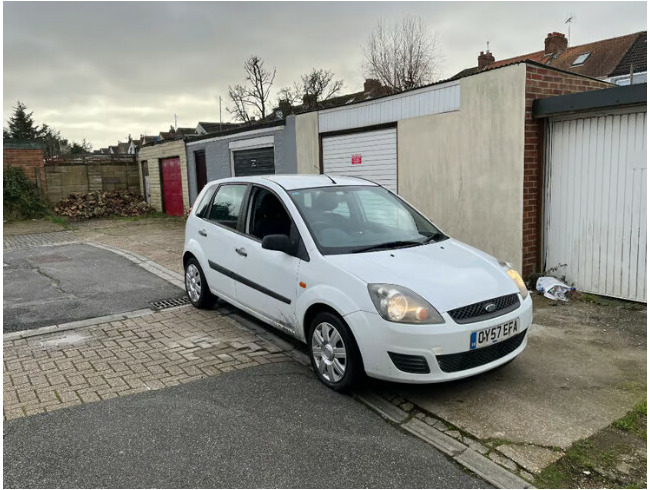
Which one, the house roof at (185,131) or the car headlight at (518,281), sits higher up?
the house roof at (185,131)

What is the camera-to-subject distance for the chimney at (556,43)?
3401cm

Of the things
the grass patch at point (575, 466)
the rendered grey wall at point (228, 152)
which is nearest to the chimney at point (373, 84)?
the rendered grey wall at point (228, 152)

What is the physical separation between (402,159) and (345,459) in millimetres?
6570

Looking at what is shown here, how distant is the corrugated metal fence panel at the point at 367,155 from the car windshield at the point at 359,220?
4.01 m

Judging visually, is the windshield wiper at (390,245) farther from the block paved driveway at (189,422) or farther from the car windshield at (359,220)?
the block paved driveway at (189,422)

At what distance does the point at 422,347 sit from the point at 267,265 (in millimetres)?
1814

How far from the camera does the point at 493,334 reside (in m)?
3.79

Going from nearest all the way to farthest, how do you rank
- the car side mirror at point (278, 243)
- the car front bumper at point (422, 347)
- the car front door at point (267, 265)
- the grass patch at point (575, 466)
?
the grass patch at point (575, 466)
the car front bumper at point (422, 347)
the car side mirror at point (278, 243)
the car front door at point (267, 265)

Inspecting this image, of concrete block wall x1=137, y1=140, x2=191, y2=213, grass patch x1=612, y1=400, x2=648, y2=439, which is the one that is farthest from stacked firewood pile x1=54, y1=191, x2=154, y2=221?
grass patch x1=612, y1=400, x2=648, y2=439

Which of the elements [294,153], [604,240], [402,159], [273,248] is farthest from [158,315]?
[294,153]

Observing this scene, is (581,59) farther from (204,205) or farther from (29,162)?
(204,205)

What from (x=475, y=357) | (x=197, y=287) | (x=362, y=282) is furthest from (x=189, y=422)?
(x=197, y=287)

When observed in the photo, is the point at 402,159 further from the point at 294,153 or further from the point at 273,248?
the point at 273,248

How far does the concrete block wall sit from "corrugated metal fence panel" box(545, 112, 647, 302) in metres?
12.8
